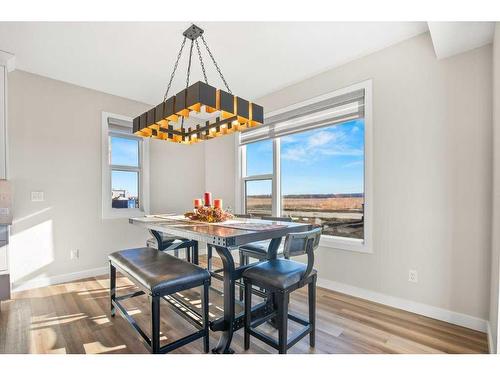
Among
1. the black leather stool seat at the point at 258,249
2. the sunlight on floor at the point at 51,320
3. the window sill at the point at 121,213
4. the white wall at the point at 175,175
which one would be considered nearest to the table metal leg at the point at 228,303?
the black leather stool seat at the point at 258,249

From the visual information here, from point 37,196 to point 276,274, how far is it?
318 cm

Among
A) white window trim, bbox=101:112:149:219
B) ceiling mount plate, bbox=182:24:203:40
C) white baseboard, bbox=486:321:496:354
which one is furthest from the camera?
white window trim, bbox=101:112:149:219

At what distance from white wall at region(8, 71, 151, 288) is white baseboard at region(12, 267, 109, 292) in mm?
18

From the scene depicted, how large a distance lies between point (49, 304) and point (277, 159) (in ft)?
10.4

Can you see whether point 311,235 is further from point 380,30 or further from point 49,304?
point 49,304

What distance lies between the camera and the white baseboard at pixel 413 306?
202 centimetres

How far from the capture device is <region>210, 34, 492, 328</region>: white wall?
2020mm

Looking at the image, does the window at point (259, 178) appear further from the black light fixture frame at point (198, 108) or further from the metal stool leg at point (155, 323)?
the metal stool leg at point (155, 323)

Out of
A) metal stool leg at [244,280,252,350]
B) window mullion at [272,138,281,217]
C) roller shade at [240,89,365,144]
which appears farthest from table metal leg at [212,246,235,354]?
roller shade at [240,89,365,144]

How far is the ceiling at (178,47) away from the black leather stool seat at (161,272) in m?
2.05

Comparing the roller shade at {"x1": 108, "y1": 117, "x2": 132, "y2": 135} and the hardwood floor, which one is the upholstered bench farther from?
the roller shade at {"x1": 108, "y1": 117, "x2": 132, "y2": 135}

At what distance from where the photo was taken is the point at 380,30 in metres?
2.28

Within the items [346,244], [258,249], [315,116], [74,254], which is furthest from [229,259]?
[74,254]
